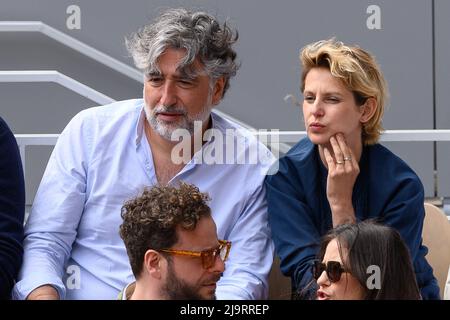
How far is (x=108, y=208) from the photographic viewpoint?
3885 millimetres

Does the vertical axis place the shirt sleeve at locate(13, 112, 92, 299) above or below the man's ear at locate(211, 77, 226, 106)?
below

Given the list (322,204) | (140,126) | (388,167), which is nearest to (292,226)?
(322,204)

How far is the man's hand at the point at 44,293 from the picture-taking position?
363 centimetres

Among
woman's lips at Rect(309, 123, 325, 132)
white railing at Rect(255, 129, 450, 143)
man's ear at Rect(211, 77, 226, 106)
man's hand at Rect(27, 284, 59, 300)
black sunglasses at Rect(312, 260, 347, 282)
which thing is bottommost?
man's hand at Rect(27, 284, 59, 300)

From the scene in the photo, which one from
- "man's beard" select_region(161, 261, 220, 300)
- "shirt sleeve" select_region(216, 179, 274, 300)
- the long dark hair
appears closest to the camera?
"man's beard" select_region(161, 261, 220, 300)

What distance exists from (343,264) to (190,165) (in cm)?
75

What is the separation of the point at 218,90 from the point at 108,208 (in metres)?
0.55

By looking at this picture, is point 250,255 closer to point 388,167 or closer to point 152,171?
point 152,171

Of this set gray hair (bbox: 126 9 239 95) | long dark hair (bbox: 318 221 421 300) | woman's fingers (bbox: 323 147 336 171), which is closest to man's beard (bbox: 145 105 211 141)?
gray hair (bbox: 126 9 239 95)

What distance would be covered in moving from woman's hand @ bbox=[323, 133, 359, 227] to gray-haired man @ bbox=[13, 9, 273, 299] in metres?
Result: 0.23

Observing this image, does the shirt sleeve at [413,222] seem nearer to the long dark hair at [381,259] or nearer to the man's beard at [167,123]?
the long dark hair at [381,259]

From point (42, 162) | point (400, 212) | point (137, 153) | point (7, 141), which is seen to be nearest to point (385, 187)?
point (400, 212)

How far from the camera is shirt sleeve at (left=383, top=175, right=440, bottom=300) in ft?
12.5

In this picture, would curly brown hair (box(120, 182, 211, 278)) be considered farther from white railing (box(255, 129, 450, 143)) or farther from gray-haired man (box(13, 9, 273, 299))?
white railing (box(255, 129, 450, 143))
